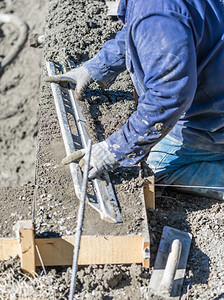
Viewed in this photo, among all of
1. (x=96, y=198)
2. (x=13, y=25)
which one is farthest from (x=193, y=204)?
(x=13, y=25)

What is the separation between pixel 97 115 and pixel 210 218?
133 centimetres

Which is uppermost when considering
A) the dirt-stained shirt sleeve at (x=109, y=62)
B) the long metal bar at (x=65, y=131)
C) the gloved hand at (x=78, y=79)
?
the dirt-stained shirt sleeve at (x=109, y=62)

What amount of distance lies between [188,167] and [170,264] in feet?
3.41

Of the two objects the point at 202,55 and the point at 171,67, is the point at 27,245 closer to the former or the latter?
the point at 171,67

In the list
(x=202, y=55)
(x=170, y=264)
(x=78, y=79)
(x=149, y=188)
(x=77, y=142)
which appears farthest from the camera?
(x=78, y=79)

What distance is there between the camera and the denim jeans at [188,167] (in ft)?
11.3

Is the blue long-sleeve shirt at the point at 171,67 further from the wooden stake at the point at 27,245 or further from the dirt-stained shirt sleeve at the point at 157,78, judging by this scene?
the wooden stake at the point at 27,245

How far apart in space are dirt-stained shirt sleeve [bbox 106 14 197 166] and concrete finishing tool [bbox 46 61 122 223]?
0.80ft

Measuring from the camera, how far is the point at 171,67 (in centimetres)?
253

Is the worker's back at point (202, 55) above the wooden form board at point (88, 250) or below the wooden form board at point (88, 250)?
above

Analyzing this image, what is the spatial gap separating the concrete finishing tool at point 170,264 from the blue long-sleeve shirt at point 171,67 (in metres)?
0.57

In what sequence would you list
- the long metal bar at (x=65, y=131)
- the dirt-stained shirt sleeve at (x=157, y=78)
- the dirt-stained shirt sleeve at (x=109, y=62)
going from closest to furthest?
the dirt-stained shirt sleeve at (x=157, y=78)
the long metal bar at (x=65, y=131)
the dirt-stained shirt sleeve at (x=109, y=62)

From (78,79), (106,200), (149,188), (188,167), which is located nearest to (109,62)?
(78,79)

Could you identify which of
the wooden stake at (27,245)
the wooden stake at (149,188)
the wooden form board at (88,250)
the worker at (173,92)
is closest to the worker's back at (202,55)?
the worker at (173,92)
